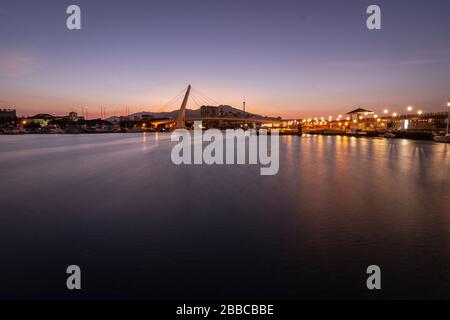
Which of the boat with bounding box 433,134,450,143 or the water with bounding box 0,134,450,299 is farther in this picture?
the boat with bounding box 433,134,450,143

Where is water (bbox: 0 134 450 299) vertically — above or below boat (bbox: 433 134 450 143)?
below

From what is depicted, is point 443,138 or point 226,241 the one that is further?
point 443,138

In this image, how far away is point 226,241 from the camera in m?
5.51

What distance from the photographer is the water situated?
393cm

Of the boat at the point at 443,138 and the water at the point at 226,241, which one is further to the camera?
the boat at the point at 443,138

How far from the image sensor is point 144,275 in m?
4.21

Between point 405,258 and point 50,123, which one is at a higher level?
point 50,123

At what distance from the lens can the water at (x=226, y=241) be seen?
393cm

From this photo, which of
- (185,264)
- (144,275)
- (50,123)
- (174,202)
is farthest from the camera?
(50,123)

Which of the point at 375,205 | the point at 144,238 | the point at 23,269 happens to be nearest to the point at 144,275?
the point at 144,238

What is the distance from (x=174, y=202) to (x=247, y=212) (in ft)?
8.24

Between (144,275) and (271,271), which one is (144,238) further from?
(271,271)

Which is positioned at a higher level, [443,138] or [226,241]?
[443,138]

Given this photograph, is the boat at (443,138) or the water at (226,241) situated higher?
the boat at (443,138)
